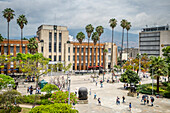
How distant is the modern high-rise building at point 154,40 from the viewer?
11619 centimetres

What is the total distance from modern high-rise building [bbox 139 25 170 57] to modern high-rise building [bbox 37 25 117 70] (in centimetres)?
5268

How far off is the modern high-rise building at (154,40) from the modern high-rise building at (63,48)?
52684mm

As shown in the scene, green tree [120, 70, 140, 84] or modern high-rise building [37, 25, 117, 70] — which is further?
modern high-rise building [37, 25, 117, 70]

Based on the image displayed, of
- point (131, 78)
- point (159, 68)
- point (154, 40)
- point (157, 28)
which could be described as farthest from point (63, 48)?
point (157, 28)

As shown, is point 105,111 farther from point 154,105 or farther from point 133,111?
point 154,105

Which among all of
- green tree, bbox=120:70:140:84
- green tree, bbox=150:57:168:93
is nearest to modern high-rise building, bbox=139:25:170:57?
green tree, bbox=150:57:168:93

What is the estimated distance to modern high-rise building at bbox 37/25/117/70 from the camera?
7400 centimetres

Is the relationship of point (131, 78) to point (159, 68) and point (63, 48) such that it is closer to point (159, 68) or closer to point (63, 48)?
point (159, 68)

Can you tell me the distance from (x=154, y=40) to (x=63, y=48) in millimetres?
76616

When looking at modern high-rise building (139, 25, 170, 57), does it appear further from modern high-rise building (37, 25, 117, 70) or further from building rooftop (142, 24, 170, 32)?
modern high-rise building (37, 25, 117, 70)

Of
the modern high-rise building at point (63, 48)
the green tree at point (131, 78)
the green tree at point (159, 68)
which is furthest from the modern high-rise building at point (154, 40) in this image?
the green tree at point (131, 78)

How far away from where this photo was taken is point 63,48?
7762 centimetres

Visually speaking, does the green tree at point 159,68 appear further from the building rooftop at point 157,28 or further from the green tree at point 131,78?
the building rooftop at point 157,28

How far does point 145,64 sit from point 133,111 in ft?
127
